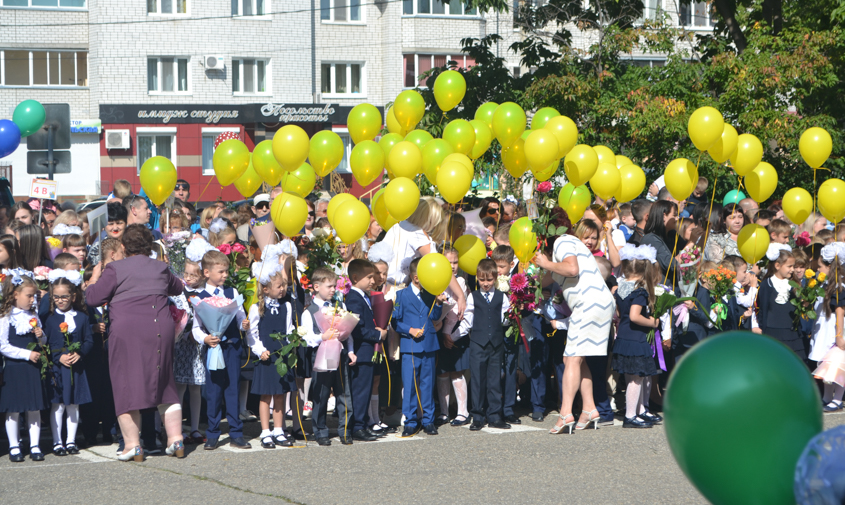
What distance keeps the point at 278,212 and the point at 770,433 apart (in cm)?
522

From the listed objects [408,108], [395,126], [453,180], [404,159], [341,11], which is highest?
[341,11]

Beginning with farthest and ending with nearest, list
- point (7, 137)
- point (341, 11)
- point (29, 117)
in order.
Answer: point (341, 11)
point (29, 117)
point (7, 137)

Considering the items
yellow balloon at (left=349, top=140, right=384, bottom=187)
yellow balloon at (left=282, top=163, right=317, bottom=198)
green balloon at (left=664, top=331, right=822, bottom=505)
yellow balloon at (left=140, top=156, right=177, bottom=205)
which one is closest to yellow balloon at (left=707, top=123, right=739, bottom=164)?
yellow balloon at (left=349, top=140, right=384, bottom=187)

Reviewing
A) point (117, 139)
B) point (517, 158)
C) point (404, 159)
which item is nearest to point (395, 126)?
point (517, 158)

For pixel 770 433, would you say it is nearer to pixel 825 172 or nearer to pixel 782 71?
pixel 782 71

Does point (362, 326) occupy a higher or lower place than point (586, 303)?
lower

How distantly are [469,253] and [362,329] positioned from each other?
4.42ft

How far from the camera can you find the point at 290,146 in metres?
7.72

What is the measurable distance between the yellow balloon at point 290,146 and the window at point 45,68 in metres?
27.1

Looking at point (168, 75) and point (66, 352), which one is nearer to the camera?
point (66, 352)

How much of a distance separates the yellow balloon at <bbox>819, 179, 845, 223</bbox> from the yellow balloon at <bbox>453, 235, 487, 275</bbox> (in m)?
3.44

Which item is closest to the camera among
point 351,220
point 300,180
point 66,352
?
point 66,352

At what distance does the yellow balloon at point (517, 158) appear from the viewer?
8852mm

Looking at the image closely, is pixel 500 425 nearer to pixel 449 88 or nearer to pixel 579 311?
pixel 579 311
